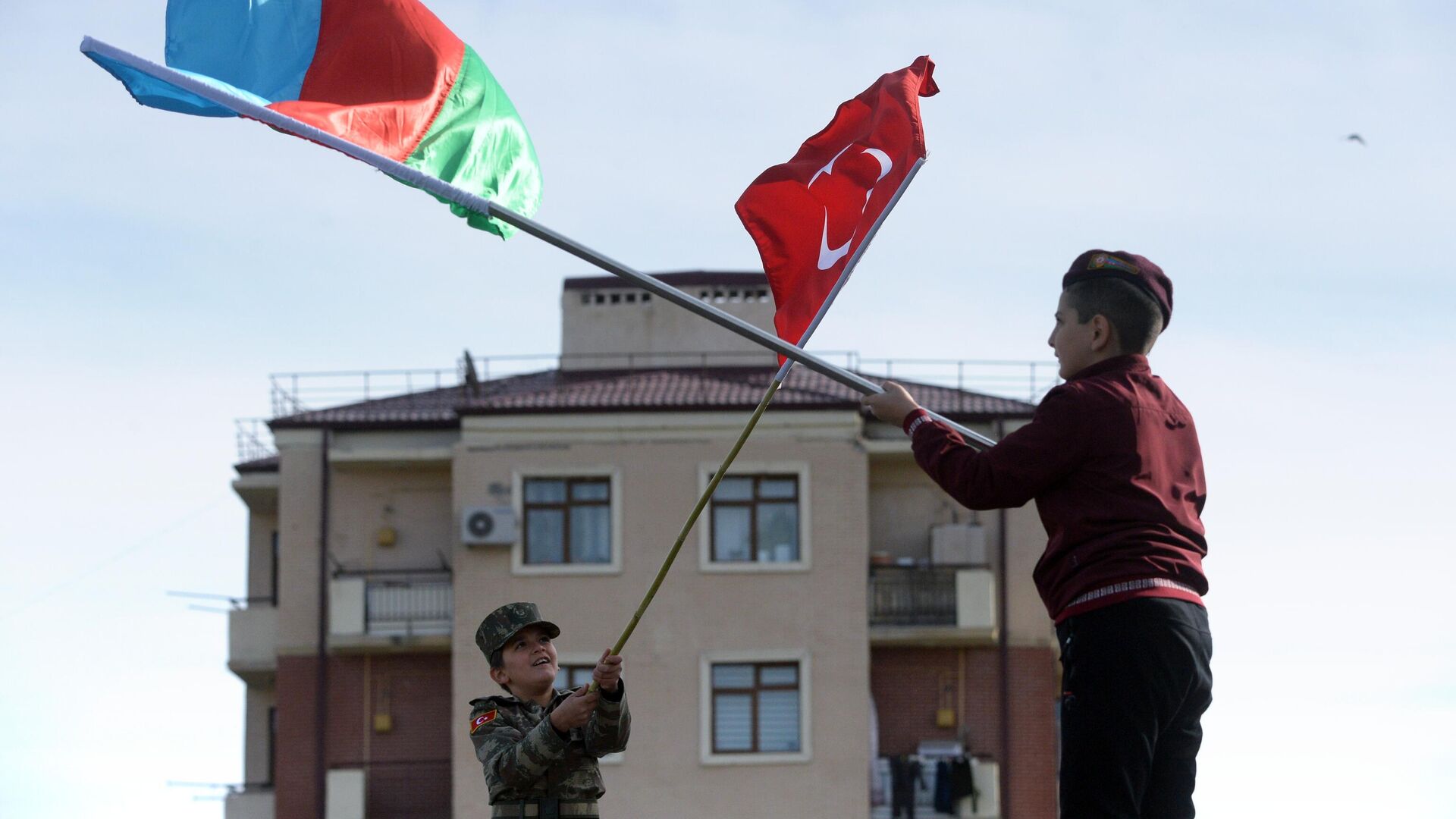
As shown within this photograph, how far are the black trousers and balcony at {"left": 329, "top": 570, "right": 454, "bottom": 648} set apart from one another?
3119 cm

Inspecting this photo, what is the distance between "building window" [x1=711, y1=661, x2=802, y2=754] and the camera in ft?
118

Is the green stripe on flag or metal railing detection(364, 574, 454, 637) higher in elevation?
the green stripe on flag

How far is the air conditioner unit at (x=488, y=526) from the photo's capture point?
121 feet

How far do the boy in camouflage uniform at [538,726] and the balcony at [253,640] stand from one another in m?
32.2

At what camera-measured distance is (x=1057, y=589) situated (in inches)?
284

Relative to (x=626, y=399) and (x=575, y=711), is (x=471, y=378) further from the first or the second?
(x=575, y=711)

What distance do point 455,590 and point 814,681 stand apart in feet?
19.9

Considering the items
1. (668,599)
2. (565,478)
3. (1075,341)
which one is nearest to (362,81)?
(1075,341)

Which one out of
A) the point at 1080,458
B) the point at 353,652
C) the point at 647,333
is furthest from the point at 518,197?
the point at 647,333

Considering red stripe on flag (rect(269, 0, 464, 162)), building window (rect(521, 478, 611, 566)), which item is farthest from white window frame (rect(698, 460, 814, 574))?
red stripe on flag (rect(269, 0, 464, 162))

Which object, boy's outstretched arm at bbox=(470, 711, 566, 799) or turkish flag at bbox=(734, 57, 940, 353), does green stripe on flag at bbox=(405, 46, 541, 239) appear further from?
boy's outstretched arm at bbox=(470, 711, 566, 799)

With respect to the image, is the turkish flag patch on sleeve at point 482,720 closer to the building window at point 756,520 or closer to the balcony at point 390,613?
the building window at point 756,520

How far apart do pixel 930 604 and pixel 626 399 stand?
6.10 m

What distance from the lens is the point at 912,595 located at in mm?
37844
